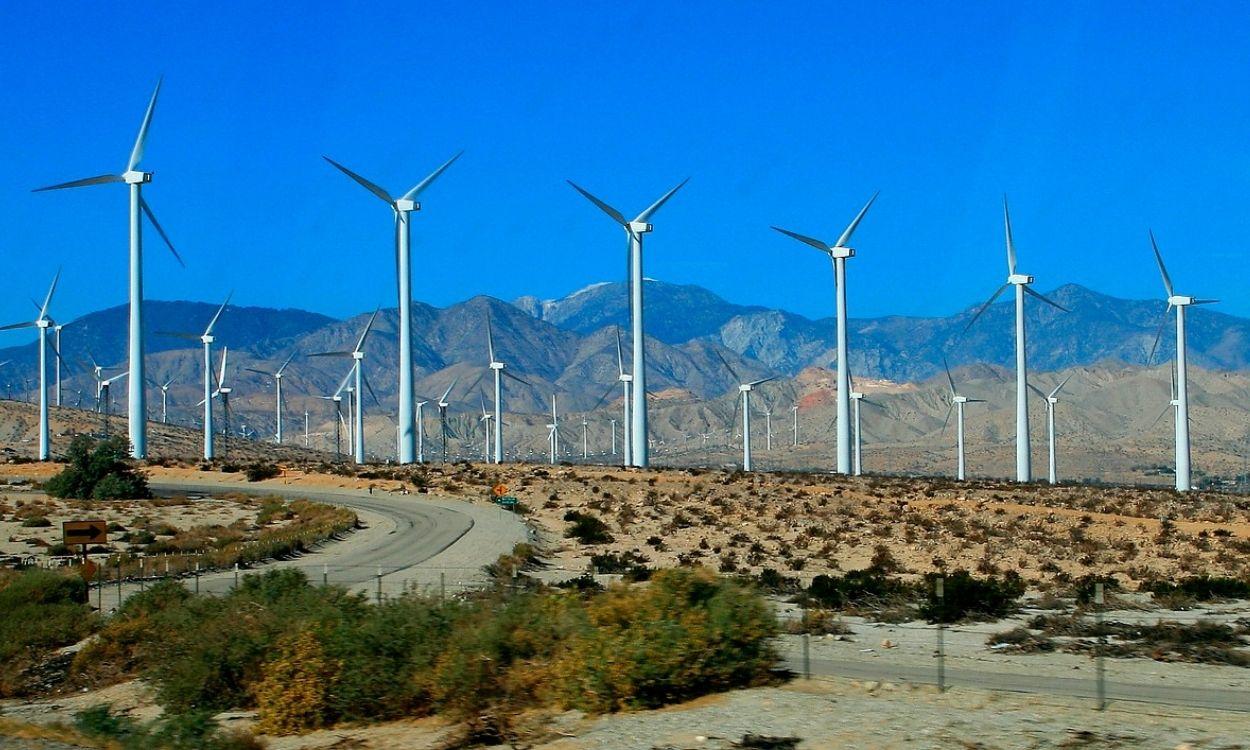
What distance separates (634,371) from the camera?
8756 centimetres

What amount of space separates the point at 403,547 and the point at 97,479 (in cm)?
3405

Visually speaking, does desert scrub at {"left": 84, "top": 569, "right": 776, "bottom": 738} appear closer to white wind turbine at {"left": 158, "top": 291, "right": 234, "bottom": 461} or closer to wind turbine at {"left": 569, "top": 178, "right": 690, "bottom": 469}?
wind turbine at {"left": 569, "top": 178, "right": 690, "bottom": 469}

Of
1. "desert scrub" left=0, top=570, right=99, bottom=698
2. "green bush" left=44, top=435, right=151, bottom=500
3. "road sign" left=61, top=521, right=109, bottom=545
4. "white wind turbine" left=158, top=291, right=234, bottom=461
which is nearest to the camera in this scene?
"desert scrub" left=0, top=570, right=99, bottom=698

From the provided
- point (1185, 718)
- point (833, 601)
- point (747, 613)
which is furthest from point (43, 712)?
point (1185, 718)

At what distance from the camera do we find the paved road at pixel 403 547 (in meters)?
45.1

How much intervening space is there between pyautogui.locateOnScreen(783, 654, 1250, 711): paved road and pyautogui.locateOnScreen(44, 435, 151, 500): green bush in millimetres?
63244

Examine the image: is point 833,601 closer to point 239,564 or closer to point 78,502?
point 239,564

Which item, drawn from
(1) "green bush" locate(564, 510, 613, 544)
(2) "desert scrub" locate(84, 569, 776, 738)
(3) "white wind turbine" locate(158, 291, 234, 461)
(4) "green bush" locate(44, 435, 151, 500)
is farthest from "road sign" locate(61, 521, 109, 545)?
(3) "white wind turbine" locate(158, 291, 234, 461)

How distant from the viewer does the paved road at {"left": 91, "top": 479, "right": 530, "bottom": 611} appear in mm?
45125

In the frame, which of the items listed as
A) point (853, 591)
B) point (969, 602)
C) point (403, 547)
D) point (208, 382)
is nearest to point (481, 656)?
point (969, 602)

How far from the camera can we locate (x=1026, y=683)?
23719 mm

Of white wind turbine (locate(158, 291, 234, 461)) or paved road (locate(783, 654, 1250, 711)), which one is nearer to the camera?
paved road (locate(783, 654, 1250, 711))

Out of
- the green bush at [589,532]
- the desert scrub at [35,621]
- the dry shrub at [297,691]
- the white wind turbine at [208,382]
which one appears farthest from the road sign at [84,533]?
the white wind turbine at [208,382]

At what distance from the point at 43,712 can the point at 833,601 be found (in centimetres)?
1879
